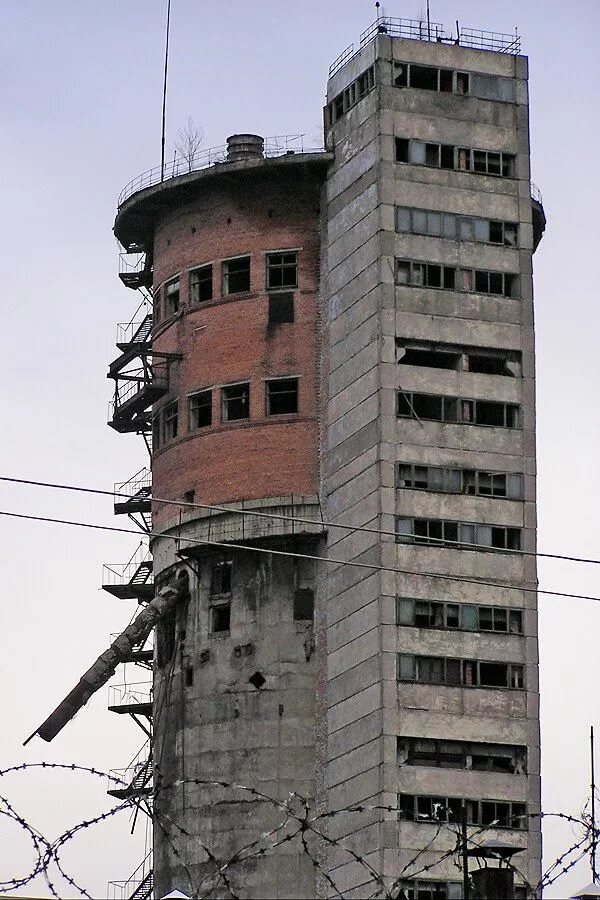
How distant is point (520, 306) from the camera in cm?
11031

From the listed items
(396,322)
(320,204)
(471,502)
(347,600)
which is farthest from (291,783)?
(320,204)

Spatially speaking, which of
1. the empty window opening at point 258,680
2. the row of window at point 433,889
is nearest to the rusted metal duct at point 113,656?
the empty window opening at point 258,680

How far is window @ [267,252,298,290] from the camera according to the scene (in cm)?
11412

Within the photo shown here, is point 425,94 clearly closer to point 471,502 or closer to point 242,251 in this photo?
point 242,251

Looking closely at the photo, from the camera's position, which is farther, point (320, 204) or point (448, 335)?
point (320, 204)

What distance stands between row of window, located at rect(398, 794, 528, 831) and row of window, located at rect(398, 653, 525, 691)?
5.51m

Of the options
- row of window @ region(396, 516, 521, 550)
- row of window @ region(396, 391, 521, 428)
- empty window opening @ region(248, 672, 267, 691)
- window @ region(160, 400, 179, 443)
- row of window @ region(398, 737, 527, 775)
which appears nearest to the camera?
row of window @ region(398, 737, 527, 775)

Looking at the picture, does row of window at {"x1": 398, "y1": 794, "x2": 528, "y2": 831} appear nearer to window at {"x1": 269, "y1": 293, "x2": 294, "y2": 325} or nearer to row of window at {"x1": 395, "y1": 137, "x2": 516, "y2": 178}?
window at {"x1": 269, "y1": 293, "x2": 294, "y2": 325}

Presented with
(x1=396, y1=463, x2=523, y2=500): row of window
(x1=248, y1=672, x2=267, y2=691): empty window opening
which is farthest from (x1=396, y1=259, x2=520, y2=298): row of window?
(x1=248, y1=672, x2=267, y2=691): empty window opening

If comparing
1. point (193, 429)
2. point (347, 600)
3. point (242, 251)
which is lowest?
point (347, 600)

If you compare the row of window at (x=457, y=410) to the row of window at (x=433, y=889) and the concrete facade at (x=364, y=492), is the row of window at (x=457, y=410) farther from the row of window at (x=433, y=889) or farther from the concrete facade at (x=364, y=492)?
the row of window at (x=433, y=889)

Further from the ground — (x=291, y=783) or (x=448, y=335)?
(x=448, y=335)

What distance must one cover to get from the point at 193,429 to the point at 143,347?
694 cm

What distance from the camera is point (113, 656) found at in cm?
Answer: 11812
